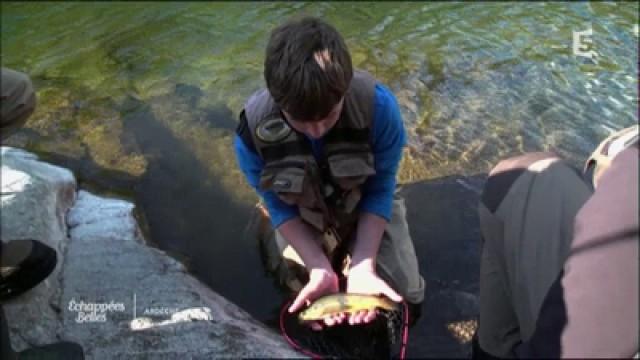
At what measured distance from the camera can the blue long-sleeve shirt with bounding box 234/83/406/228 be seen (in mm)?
3547

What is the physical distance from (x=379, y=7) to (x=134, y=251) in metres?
5.18

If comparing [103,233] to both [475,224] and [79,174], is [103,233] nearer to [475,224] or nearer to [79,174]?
[79,174]

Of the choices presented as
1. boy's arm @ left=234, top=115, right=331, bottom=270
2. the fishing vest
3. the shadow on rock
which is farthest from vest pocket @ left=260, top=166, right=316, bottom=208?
the shadow on rock

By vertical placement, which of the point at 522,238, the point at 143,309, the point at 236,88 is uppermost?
the point at 522,238

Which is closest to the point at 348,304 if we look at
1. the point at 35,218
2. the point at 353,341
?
the point at 353,341

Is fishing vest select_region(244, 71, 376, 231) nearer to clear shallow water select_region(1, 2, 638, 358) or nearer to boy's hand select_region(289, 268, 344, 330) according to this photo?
boy's hand select_region(289, 268, 344, 330)

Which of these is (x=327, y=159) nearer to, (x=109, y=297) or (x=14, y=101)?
(x=109, y=297)

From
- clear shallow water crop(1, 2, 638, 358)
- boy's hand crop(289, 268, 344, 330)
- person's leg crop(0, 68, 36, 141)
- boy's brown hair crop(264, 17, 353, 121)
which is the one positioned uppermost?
boy's brown hair crop(264, 17, 353, 121)

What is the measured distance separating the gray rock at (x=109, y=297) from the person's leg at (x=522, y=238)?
1301 millimetres

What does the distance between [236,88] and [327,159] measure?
10.8 feet

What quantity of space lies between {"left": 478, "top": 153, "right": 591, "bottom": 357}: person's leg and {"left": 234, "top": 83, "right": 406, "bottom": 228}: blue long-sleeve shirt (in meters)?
0.92

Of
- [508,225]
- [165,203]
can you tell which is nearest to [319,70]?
[508,225]

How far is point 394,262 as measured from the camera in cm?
394

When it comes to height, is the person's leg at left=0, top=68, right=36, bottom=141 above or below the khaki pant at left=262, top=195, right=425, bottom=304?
above
